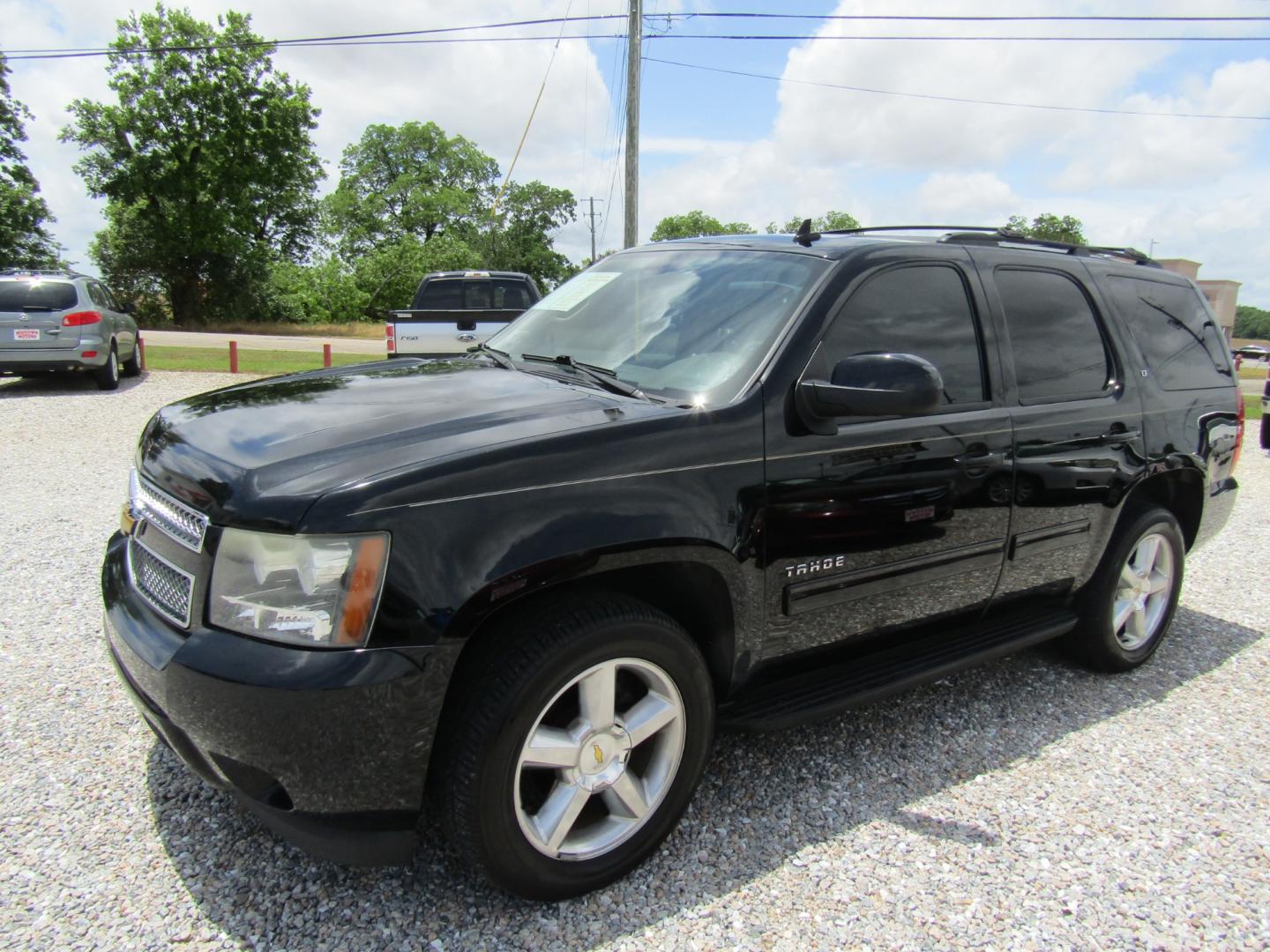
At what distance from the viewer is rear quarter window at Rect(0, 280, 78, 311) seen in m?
11.8

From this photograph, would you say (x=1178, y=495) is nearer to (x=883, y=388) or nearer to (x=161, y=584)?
(x=883, y=388)

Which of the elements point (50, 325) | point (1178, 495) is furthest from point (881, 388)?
point (50, 325)

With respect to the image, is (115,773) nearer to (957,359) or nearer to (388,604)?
(388,604)

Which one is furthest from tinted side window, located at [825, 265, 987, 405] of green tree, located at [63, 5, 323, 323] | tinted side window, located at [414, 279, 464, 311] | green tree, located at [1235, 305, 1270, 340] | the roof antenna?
green tree, located at [1235, 305, 1270, 340]

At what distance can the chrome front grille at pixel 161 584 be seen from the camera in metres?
2.20

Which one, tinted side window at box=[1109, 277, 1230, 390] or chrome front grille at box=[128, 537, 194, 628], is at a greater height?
tinted side window at box=[1109, 277, 1230, 390]

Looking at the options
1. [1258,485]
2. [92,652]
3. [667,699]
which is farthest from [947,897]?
[1258,485]

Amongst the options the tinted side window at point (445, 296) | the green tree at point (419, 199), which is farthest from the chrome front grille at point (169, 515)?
the green tree at point (419, 199)

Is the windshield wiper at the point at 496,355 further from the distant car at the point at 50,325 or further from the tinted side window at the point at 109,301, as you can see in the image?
the tinted side window at the point at 109,301

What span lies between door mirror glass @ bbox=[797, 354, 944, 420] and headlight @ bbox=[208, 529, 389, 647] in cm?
139

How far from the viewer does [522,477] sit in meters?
2.17

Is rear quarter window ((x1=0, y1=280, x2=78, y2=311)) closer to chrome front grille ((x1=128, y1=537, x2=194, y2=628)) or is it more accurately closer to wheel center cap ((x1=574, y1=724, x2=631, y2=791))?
chrome front grille ((x1=128, y1=537, x2=194, y2=628))

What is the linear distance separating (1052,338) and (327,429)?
283cm

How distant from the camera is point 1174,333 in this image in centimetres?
410
